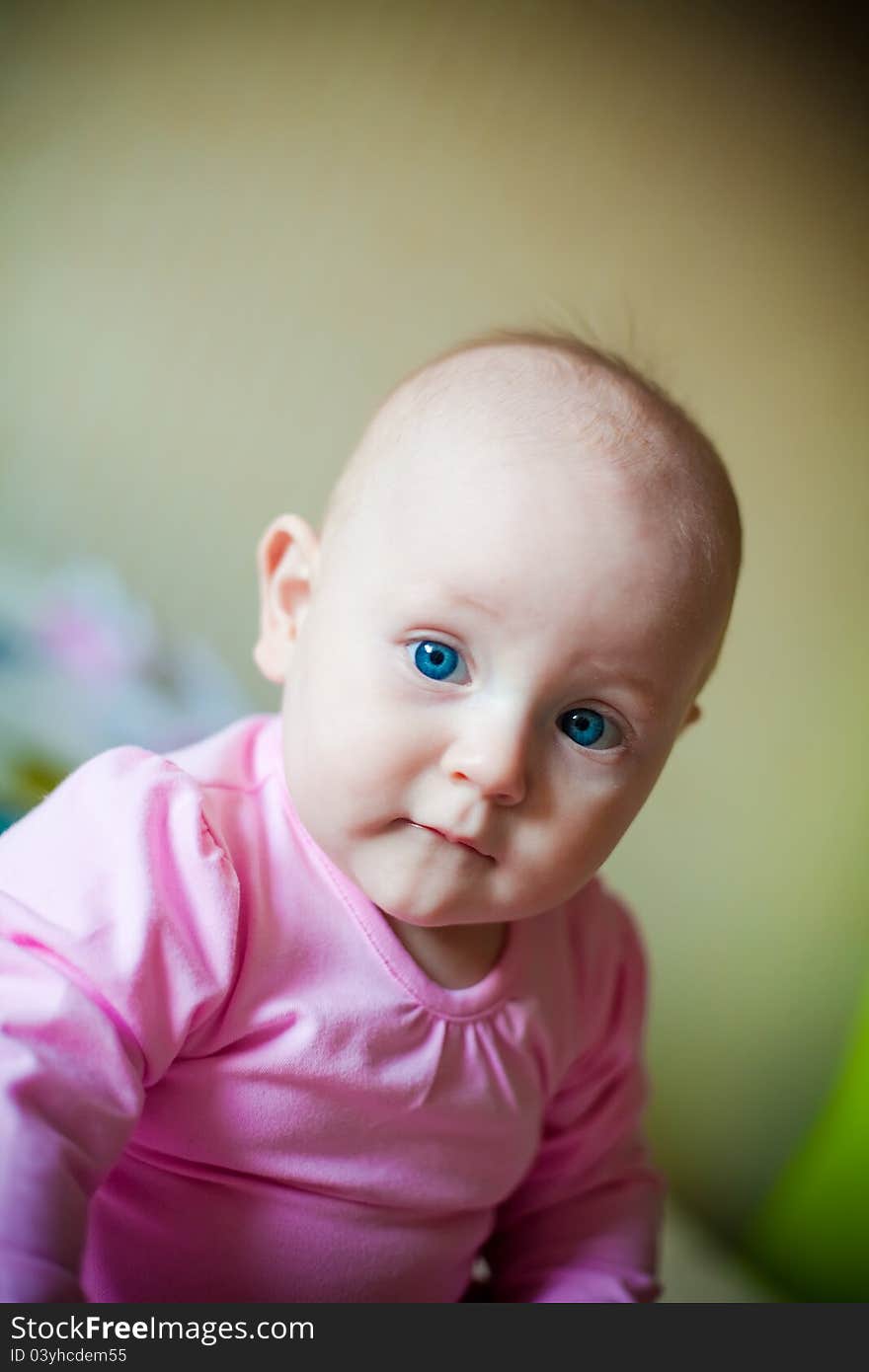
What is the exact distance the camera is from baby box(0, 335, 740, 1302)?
641mm

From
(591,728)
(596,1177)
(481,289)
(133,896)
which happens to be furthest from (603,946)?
(481,289)

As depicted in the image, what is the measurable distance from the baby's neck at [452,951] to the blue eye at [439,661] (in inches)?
6.3

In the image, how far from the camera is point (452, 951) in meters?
0.77

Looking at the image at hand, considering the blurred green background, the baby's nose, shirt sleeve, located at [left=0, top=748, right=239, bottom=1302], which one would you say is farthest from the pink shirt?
the blurred green background

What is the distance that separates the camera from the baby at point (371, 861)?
64cm

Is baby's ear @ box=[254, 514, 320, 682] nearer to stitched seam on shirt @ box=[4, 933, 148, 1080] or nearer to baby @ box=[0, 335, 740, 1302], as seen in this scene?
baby @ box=[0, 335, 740, 1302]

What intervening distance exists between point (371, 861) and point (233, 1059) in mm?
132

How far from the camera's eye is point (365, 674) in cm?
68

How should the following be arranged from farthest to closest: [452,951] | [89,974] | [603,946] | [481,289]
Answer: [481,289]
[603,946]
[452,951]
[89,974]

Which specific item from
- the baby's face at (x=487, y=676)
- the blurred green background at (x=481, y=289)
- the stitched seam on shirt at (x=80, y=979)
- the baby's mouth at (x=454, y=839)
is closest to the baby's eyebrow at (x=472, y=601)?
the baby's face at (x=487, y=676)

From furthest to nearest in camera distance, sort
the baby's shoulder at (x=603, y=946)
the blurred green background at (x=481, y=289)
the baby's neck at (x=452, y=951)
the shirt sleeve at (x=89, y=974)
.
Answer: the blurred green background at (x=481, y=289) → the baby's shoulder at (x=603, y=946) → the baby's neck at (x=452, y=951) → the shirt sleeve at (x=89, y=974)

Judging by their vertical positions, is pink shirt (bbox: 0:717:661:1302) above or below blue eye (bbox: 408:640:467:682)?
below

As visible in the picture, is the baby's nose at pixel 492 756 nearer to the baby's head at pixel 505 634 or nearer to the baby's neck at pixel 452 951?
the baby's head at pixel 505 634

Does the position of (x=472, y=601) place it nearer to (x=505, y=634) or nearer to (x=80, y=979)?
(x=505, y=634)
